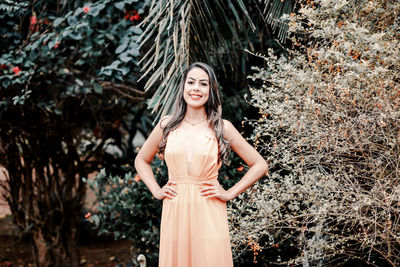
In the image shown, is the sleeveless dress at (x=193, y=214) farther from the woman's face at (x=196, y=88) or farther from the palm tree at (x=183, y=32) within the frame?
the palm tree at (x=183, y=32)

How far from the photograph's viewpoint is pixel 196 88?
9.09 feet

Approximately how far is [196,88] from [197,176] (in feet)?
1.64

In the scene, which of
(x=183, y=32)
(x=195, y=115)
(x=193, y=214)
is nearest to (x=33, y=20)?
(x=183, y=32)

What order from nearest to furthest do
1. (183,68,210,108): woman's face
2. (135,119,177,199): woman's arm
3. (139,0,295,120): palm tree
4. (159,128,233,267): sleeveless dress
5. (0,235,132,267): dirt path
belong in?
(159,128,233,267): sleeveless dress
(183,68,210,108): woman's face
(135,119,177,199): woman's arm
(139,0,295,120): palm tree
(0,235,132,267): dirt path

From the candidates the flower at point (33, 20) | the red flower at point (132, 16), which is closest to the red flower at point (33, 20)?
the flower at point (33, 20)

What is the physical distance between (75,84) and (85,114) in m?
1.21

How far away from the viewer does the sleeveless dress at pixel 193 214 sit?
2662 mm

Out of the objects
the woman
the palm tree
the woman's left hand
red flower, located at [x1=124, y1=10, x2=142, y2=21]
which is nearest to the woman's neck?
the woman

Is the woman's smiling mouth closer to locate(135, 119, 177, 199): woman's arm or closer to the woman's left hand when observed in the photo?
locate(135, 119, 177, 199): woman's arm

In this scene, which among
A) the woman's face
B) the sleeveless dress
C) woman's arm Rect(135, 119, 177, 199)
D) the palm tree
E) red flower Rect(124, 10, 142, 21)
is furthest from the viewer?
red flower Rect(124, 10, 142, 21)

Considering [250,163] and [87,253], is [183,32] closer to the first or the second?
[250,163]

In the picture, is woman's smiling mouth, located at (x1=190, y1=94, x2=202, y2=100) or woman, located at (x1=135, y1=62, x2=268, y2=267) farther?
woman's smiling mouth, located at (x1=190, y1=94, x2=202, y2=100)

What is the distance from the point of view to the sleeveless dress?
2.66 metres

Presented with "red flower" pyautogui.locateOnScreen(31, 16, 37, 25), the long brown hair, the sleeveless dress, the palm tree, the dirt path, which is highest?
"red flower" pyautogui.locateOnScreen(31, 16, 37, 25)
